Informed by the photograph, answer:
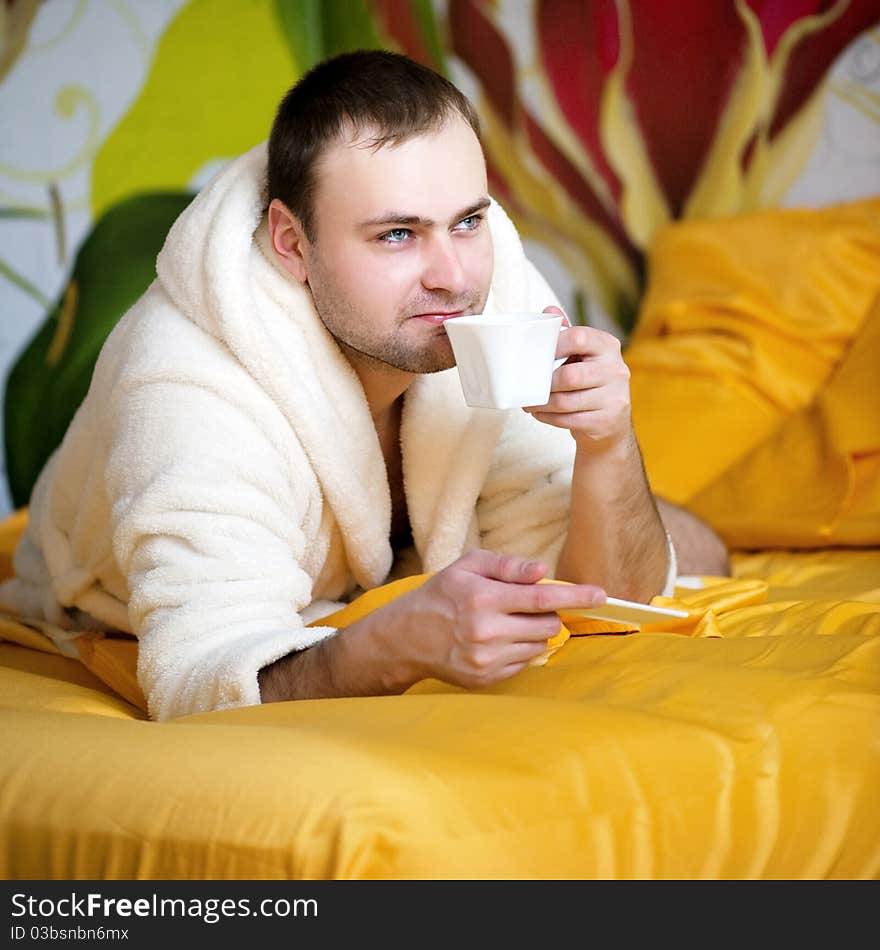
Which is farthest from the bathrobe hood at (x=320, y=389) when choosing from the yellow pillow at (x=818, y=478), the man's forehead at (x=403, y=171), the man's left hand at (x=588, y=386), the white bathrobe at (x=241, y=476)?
the yellow pillow at (x=818, y=478)

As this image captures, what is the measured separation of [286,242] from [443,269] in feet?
0.82

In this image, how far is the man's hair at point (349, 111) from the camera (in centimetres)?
157

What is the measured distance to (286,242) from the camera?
168 cm

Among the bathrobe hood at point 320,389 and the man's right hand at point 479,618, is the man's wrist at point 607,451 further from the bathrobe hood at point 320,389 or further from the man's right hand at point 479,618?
the man's right hand at point 479,618

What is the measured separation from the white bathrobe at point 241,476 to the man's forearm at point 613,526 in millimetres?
96

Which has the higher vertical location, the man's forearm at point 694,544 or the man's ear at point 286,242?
the man's ear at point 286,242

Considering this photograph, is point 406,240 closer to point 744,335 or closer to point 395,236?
point 395,236

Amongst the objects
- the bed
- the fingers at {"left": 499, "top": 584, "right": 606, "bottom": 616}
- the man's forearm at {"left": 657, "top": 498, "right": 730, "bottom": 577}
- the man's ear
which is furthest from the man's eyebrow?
the man's forearm at {"left": 657, "top": 498, "right": 730, "bottom": 577}

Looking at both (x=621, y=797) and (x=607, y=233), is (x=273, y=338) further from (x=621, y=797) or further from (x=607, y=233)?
(x=607, y=233)

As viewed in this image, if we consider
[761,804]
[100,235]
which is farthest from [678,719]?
[100,235]

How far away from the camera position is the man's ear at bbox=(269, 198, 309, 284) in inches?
65.8

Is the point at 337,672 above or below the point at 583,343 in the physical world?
below

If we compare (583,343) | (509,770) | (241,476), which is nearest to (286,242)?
(241,476)

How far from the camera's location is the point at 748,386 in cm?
248
